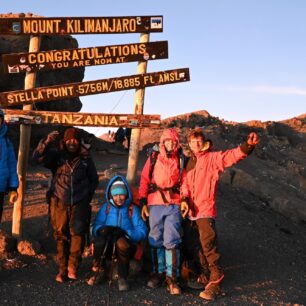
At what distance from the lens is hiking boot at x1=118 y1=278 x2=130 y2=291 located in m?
6.49

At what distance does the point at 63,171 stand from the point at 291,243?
6.52 m

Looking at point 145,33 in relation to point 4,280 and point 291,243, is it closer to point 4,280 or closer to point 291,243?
point 4,280

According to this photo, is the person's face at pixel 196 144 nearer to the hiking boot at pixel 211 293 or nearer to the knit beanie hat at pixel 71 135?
the knit beanie hat at pixel 71 135

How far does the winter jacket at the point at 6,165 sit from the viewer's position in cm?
649

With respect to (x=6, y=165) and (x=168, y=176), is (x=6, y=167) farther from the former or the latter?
(x=168, y=176)

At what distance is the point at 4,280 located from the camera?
6699mm

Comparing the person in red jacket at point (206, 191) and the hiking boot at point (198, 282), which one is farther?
the hiking boot at point (198, 282)

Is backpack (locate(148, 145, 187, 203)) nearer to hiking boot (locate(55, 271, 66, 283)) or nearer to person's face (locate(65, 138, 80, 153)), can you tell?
person's face (locate(65, 138, 80, 153))

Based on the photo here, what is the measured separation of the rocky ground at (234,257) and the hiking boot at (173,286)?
98 millimetres

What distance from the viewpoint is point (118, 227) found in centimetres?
680

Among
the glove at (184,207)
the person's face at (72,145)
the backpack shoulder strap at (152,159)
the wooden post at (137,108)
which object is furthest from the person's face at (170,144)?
the wooden post at (137,108)

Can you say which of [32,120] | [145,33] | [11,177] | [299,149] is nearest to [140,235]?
[11,177]

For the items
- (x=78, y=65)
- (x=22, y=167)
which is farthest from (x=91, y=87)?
(x=22, y=167)

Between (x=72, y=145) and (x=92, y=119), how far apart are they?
1512 millimetres
